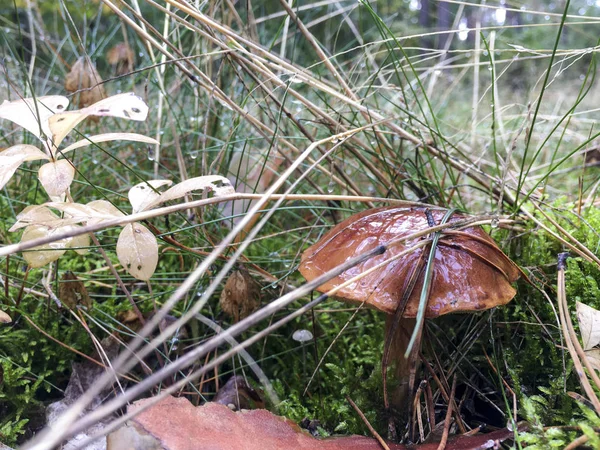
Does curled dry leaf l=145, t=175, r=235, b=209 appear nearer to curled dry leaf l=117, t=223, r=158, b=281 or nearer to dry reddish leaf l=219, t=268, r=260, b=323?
curled dry leaf l=117, t=223, r=158, b=281

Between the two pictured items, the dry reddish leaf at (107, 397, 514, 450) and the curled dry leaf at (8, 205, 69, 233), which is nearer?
the dry reddish leaf at (107, 397, 514, 450)

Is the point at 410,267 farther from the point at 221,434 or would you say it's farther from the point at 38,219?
Result: the point at 38,219

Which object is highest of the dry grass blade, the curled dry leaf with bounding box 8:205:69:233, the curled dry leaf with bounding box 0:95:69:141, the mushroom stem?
the curled dry leaf with bounding box 0:95:69:141

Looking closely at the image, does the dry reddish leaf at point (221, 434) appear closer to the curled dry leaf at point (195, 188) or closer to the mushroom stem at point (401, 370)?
the mushroom stem at point (401, 370)

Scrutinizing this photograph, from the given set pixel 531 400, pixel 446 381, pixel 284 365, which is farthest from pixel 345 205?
pixel 531 400

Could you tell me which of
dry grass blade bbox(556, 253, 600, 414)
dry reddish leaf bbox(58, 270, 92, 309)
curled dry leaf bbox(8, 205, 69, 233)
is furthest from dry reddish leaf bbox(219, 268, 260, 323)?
dry grass blade bbox(556, 253, 600, 414)

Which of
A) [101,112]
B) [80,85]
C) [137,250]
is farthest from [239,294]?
[80,85]

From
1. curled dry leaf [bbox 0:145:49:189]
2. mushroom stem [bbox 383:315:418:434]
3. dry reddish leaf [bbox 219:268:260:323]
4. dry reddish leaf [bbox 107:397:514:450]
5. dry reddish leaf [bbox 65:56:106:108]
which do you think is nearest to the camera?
dry reddish leaf [bbox 107:397:514:450]

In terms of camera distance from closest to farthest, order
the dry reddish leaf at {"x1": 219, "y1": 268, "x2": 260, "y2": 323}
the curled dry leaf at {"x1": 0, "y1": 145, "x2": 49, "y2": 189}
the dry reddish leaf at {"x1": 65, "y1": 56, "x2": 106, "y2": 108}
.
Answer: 1. the curled dry leaf at {"x1": 0, "y1": 145, "x2": 49, "y2": 189}
2. the dry reddish leaf at {"x1": 219, "y1": 268, "x2": 260, "y2": 323}
3. the dry reddish leaf at {"x1": 65, "y1": 56, "x2": 106, "y2": 108}
